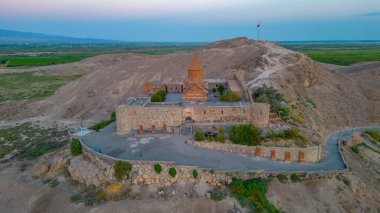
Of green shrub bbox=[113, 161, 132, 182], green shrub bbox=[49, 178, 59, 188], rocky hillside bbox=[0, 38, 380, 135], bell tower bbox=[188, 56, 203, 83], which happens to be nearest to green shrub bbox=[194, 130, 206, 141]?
green shrub bbox=[113, 161, 132, 182]

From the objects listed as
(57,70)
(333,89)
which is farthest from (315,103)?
(57,70)

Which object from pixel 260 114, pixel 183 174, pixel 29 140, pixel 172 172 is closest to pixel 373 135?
pixel 260 114

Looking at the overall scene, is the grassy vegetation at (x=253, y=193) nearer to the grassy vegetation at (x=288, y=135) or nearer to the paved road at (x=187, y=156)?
the paved road at (x=187, y=156)

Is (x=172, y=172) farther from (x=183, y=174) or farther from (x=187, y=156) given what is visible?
(x=187, y=156)

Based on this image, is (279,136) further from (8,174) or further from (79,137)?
(8,174)

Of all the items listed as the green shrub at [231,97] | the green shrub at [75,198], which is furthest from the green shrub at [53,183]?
the green shrub at [231,97]

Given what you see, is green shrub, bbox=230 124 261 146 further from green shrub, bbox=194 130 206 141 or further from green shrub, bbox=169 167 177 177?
green shrub, bbox=169 167 177 177
